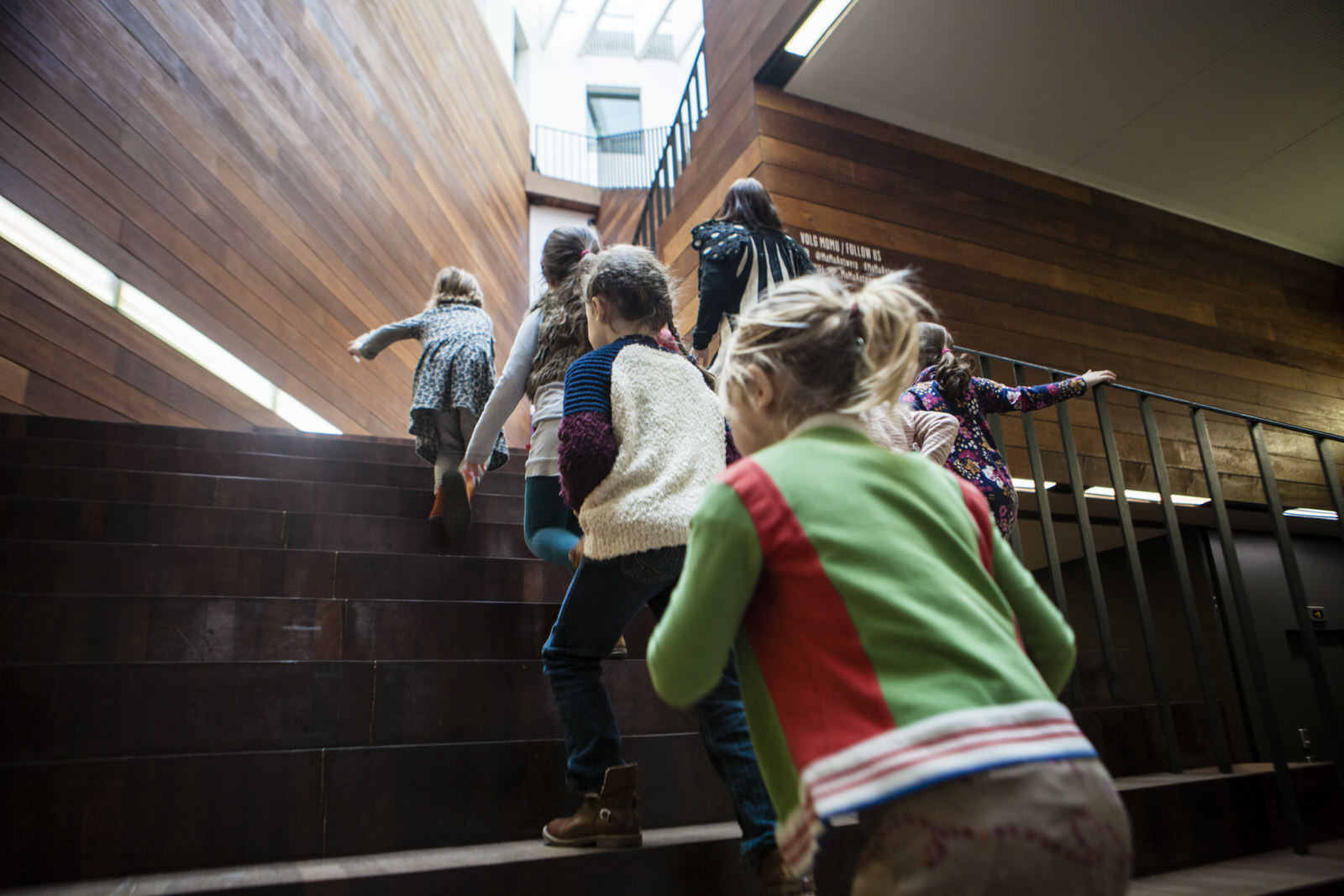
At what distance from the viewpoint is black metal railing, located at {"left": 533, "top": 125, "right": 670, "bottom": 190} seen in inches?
466

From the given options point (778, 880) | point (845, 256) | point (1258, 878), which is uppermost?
point (845, 256)

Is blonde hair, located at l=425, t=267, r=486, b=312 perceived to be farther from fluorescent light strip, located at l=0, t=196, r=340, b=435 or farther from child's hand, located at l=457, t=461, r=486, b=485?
fluorescent light strip, located at l=0, t=196, r=340, b=435

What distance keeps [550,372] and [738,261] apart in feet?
2.40

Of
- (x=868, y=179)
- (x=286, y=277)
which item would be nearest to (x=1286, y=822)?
(x=868, y=179)

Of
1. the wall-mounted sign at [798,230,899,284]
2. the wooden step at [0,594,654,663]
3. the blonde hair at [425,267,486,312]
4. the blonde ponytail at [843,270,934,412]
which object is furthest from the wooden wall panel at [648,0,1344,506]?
the blonde ponytail at [843,270,934,412]

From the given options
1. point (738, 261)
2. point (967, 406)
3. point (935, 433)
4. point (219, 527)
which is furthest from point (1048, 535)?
point (219, 527)

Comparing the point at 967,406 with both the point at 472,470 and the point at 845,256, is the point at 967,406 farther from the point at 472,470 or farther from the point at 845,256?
the point at 845,256

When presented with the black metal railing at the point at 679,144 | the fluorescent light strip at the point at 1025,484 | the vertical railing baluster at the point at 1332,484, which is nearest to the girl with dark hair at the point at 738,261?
the vertical railing baluster at the point at 1332,484

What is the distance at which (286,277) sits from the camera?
16.3 ft

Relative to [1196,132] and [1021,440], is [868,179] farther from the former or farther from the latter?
[1196,132]

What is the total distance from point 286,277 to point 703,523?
16.1 feet

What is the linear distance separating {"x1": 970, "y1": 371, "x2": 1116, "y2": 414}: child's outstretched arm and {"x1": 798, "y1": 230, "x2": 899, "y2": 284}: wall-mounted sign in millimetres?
1662

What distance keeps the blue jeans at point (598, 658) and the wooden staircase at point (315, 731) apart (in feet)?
0.54

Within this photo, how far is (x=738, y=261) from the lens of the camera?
2445mm
